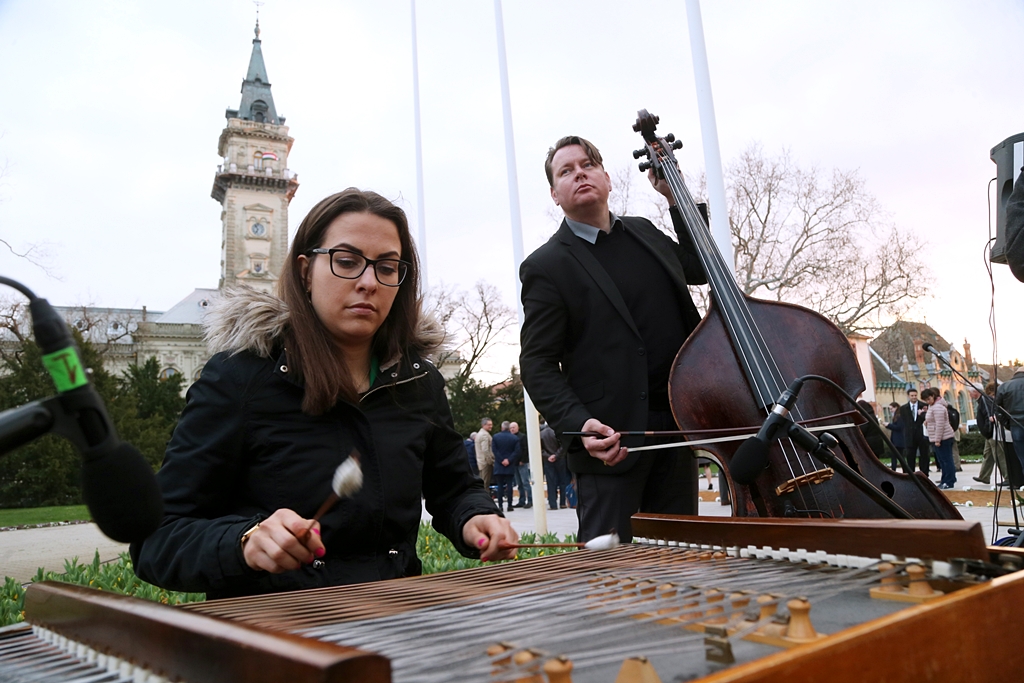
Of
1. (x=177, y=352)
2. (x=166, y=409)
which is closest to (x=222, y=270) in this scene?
(x=177, y=352)

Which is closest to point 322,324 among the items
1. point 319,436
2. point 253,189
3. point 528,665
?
point 319,436

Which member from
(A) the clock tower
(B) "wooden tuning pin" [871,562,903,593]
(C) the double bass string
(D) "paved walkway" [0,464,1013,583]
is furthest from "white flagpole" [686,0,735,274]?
(A) the clock tower

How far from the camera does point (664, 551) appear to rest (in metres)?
1.48

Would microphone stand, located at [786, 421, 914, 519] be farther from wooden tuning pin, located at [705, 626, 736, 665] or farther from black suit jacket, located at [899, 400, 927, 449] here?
black suit jacket, located at [899, 400, 927, 449]

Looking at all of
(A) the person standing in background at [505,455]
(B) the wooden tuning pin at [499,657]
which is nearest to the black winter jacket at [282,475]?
(B) the wooden tuning pin at [499,657]

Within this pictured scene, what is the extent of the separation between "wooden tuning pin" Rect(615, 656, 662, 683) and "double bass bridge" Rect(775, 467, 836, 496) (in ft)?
5.61

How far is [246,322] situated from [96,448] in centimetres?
124

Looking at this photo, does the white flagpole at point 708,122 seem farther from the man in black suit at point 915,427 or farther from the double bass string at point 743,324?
the man in black suit at point 915,427

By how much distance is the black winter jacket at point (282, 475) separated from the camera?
5.65 ft

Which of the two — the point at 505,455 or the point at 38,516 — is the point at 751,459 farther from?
the point at 38,516

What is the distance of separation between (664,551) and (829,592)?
500 millimetres

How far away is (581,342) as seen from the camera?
9.91ft

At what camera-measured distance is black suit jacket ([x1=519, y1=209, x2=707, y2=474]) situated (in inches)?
111

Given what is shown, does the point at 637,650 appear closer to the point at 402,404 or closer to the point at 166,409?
the point at 402,404
